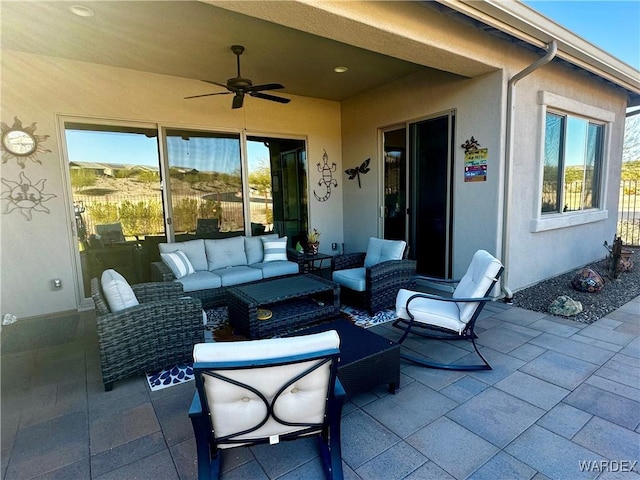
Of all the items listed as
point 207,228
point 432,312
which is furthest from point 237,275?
point 432,312

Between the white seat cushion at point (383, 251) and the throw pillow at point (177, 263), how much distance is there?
7.67 feet

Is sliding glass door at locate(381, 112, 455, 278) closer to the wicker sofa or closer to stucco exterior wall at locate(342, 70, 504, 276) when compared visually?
stucco exterior wall at locate(342, 70, 504, 276)

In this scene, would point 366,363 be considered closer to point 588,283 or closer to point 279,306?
point 279,306

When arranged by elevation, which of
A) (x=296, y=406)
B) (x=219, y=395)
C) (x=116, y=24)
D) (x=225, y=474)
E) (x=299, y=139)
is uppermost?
(x=116, y=24)

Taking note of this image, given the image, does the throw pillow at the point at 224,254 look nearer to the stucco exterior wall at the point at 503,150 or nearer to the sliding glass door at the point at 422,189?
the stucco exterior wall at the point at 503,150

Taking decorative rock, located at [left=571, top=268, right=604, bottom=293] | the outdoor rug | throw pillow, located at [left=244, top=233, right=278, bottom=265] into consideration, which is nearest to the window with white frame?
decorative rock, located at [left=571, top=268, right=604, bottom=293]

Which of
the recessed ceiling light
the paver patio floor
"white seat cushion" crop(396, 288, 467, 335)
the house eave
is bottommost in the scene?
the paver patio floor

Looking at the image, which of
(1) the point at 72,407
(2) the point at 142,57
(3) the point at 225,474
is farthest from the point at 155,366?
(2) the point at 142,57

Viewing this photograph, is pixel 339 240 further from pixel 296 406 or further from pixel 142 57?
pixel 296 406

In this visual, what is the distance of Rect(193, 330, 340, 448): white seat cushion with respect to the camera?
1.38m

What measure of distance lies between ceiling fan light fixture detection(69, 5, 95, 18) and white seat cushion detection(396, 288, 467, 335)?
3846 mm

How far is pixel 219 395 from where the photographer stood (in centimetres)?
143

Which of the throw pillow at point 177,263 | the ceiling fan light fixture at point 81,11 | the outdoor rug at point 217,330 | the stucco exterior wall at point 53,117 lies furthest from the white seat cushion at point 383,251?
the ceiling fan light fixture at point 81,11

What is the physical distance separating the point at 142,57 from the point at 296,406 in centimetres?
448
